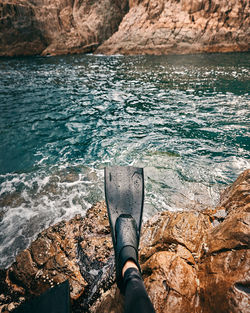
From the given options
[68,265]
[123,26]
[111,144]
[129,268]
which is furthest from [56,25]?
[129,268]

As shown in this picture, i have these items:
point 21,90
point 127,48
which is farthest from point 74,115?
point 127,48

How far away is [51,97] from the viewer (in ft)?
36.3

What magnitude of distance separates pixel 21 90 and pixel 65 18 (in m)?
25.5

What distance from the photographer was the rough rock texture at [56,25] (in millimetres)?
27391

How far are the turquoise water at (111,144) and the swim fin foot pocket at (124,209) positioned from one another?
1.13 m

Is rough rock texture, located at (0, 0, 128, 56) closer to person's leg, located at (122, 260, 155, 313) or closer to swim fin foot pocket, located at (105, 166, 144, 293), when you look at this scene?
swim fin foot pocket, located at (105, 166, 144, 293)

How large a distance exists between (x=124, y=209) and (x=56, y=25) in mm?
36389

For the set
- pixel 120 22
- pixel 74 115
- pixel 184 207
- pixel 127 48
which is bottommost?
pixel 184 207

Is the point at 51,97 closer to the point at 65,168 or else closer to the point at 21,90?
the point at 21,90

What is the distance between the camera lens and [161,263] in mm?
2320

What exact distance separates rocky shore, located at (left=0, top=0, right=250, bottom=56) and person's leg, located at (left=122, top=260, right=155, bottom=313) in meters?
28.3

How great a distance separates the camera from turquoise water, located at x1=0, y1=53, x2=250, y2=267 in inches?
176

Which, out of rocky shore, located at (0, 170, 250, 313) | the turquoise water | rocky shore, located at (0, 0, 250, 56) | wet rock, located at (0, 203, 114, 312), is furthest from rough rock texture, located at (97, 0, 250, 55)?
wet rock, located at (0, 203, 114, 312)

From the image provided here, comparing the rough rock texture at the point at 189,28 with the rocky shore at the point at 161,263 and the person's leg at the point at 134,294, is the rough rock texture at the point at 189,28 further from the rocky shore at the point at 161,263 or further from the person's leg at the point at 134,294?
the person's leg at the point at 134,294
